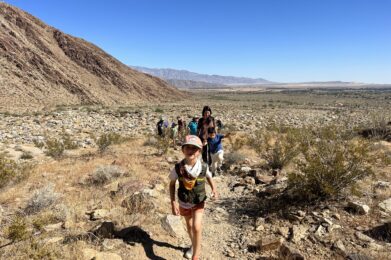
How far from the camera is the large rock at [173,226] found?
4254mm

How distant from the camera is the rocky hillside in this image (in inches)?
1309

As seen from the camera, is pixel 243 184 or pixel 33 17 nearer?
pixel 243 184

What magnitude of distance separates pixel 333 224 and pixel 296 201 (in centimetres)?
78

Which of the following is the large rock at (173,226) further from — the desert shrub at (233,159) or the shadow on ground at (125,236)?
the desert shrub at (233,159)

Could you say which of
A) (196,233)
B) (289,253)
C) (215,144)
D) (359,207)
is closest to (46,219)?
(196,233)

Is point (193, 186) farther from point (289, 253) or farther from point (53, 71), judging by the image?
point (53, 71)

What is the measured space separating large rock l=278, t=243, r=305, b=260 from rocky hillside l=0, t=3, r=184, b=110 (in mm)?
31117

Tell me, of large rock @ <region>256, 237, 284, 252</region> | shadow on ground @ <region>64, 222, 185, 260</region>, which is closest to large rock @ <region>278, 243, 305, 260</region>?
large rock @ <region>256, 237, 284, 252</region>

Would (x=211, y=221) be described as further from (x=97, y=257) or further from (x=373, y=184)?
(x=373, y=184)

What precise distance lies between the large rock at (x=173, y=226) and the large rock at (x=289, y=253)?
1423mm

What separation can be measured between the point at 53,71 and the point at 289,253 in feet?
137

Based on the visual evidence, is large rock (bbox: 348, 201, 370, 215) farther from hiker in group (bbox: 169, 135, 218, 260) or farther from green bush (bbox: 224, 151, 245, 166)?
green bush (bbox: 224, 151, 245, 166)

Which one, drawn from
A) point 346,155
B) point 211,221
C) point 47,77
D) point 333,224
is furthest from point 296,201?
point 47,77

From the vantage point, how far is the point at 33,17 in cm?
4772
